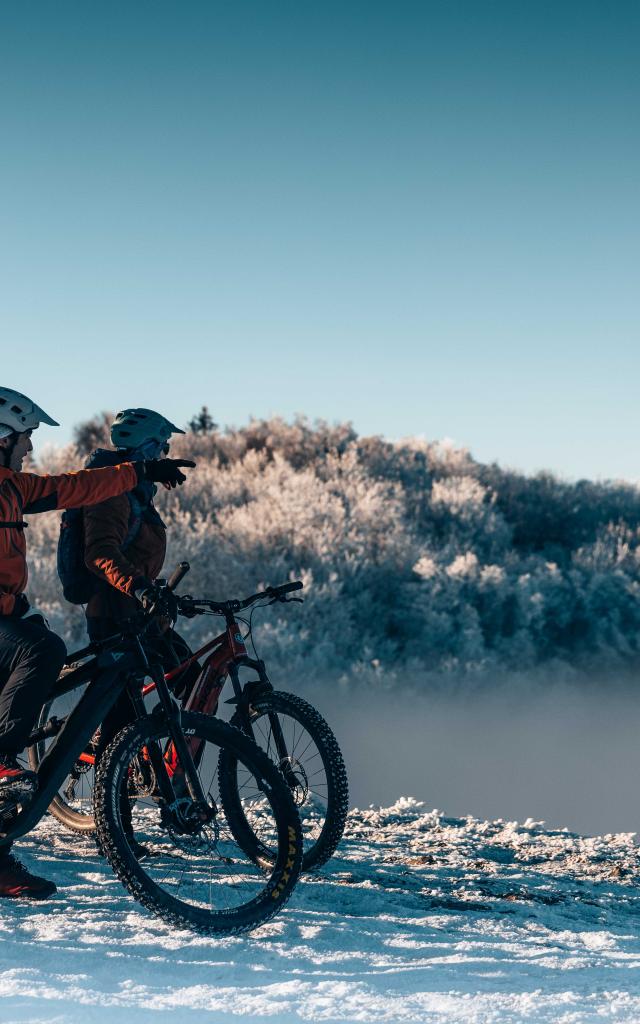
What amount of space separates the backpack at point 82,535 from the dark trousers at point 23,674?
917mm

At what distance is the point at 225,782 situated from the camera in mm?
4391

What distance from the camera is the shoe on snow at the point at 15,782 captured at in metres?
3.86

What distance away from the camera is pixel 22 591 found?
4141mm

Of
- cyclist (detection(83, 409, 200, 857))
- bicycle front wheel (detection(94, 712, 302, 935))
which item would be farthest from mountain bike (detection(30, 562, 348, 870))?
bicycle front wheel (detection(94, 712, 302, 935))

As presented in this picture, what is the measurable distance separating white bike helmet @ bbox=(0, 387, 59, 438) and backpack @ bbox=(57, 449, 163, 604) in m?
0.61

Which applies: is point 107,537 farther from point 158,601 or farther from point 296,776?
point 296,776

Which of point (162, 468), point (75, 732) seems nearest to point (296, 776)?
point (75, 732)

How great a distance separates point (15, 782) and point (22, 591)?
792mm

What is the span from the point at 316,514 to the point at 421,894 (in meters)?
15.9

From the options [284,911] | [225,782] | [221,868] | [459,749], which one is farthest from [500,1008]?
[459,749]

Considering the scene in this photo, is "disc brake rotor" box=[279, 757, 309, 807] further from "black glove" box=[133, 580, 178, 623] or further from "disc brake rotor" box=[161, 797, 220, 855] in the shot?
"black glove" box=[133, 580, 178, 623]

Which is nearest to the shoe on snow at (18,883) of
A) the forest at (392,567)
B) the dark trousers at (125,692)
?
the dark trousers at (125,692)

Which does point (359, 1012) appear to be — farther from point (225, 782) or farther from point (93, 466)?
point (93, 466)

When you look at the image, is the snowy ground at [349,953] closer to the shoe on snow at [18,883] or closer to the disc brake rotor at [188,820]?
the shoe on snow at [18,883]
